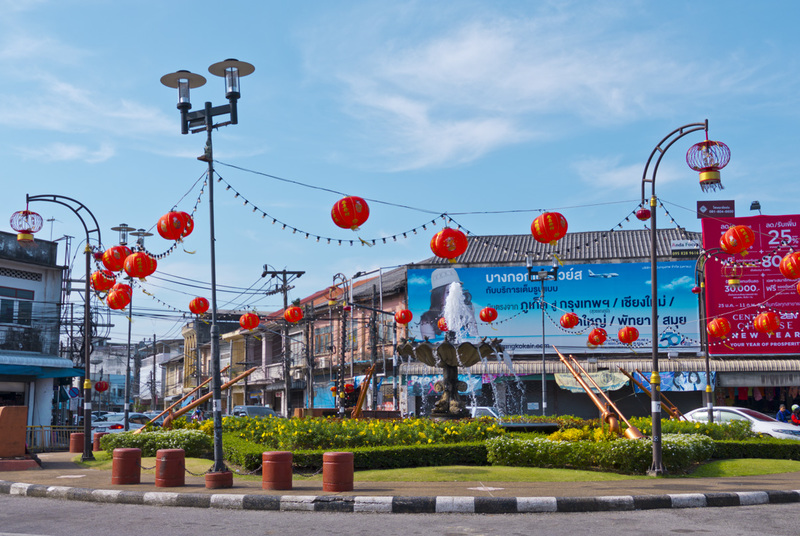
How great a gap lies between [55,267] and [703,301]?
30.8m

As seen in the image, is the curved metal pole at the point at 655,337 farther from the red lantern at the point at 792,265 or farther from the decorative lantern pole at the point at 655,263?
the red lantern at the point at 792,265

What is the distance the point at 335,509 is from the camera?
1131 cm

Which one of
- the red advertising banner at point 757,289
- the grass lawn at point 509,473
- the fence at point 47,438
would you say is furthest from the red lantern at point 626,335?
the fence at point 47,438

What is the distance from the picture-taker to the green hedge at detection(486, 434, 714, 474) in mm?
14703

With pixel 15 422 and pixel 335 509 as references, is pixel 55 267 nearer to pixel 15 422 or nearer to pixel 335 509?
pixel 15 422

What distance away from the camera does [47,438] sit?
92.1ft

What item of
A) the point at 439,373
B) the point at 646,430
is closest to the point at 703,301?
the point at 439,373

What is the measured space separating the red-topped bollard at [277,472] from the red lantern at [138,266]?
6.90 m

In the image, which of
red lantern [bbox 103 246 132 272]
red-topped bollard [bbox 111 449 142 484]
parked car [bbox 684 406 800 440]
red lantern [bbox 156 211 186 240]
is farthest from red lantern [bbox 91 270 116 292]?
parked car [bbox 684 406 800 440]

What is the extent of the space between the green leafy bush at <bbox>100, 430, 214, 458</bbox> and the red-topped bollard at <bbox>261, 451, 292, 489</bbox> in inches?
250

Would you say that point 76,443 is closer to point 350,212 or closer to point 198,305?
point 198,305

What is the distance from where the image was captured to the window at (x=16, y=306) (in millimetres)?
34156

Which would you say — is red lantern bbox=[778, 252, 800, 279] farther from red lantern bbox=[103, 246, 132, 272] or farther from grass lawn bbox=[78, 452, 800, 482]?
red lantern bbox=[103, 246, 132, 272]

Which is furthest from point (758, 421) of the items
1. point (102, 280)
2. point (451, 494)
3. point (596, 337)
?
point (102, 280)
